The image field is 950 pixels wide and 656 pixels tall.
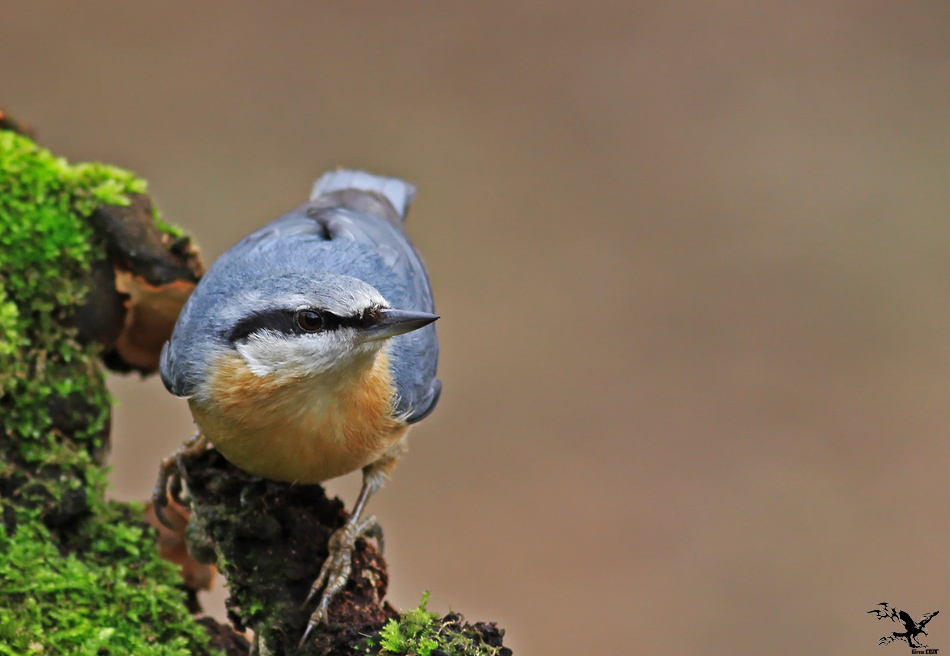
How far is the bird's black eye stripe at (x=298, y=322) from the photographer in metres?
2.16

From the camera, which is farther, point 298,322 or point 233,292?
point 233,292

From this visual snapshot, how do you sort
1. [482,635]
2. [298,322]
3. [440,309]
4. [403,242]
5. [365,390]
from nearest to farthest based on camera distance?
[482,635], [298,322], [365,390], [403,242], [440,309]

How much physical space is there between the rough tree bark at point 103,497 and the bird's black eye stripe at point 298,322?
47 centimetres

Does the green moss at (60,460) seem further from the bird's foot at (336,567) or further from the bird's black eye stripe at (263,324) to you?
the bird's black eye stripe at (263,324)

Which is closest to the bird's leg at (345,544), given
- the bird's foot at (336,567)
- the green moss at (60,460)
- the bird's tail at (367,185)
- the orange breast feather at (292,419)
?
the bird's foot at (336,567)

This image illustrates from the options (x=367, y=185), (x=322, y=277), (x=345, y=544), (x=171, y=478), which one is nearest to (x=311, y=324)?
(x=322, y=277)

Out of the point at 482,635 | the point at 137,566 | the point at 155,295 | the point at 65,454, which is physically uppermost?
the point at 155,295

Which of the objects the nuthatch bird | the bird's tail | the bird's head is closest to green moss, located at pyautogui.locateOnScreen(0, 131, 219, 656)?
the nuthatch bird

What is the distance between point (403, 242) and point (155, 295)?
922 mm

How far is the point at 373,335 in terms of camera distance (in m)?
2.17

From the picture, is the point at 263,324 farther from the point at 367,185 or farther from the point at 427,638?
the point at 367,185

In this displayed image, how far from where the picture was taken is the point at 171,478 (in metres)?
2.96

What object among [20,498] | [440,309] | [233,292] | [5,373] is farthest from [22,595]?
[440,309]

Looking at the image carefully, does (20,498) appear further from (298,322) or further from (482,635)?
(482,635)
